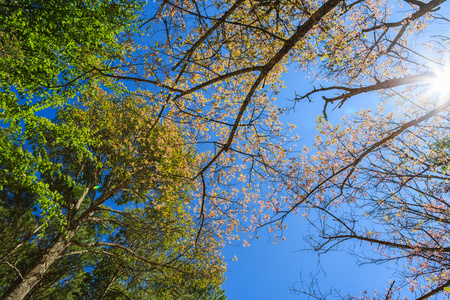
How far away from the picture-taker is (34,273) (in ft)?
20.0

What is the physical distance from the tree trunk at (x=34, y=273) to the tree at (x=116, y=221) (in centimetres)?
3

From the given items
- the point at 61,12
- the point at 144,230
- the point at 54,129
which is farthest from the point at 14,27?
the point at 144,230

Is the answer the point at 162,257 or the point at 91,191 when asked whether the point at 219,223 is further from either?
the point at 91,191

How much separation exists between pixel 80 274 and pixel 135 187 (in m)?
6.87

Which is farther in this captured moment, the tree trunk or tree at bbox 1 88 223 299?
tree at bbox 1 88 223 299

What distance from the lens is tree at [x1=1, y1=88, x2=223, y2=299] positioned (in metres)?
7.28

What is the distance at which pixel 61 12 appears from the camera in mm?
5316

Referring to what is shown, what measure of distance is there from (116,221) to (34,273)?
250 centimetres

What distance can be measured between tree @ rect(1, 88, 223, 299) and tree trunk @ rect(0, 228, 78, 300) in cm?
3

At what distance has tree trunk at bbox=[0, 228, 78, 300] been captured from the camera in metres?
5.63

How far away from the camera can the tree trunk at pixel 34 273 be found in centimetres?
563

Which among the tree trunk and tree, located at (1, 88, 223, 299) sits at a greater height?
tree, located at (1, 88, 223, 299)

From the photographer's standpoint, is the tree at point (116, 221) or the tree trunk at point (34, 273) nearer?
the tree trunk at point (34, 273)

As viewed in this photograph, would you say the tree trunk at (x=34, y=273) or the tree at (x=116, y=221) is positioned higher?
the tree at (x=116, y=221)
